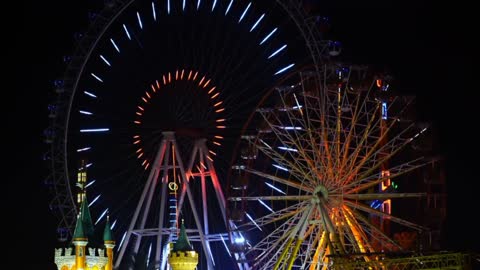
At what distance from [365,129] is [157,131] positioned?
1123cm

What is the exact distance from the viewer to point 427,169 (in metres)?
61.8

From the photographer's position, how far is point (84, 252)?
68.6 metres

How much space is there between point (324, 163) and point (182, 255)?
423 inches

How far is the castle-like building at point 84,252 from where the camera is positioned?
6819 cm

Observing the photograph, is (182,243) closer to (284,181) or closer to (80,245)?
(80,245)

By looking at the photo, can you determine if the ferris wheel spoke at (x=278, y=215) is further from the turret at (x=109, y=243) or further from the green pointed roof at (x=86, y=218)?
the green pointed roof at (x=86, y=218)

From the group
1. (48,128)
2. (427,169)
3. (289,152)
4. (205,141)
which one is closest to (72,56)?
(48,128)

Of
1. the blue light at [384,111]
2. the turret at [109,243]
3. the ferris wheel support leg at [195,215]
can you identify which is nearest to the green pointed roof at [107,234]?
the turret at [109,243]

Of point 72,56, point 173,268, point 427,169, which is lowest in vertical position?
point 173,268

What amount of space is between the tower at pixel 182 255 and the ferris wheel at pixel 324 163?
4.68 meters

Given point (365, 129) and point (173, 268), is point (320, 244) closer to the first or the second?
point (365, 129)

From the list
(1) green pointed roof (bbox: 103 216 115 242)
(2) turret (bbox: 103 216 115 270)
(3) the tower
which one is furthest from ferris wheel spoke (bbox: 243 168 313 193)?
(1) green pointed roof (bbox: 103 216 115 242)

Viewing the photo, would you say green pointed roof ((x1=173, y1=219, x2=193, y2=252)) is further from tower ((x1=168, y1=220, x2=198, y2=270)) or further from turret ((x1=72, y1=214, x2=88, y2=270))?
turret ((x1=72, y1=214, x2=88, y2=270))

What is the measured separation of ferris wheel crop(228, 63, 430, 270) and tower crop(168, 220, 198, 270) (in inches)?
184
